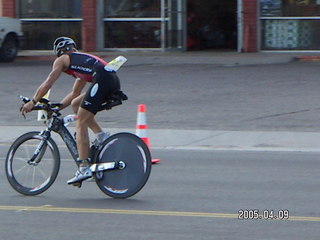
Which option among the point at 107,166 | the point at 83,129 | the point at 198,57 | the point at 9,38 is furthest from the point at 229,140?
the point at 9,38

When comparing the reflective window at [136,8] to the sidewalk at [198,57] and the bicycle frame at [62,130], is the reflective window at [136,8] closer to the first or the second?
the sidewalk at [198,57]

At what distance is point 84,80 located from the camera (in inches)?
350

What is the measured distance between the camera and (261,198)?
Result: 28.8 ft

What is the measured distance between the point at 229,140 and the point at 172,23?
14080 millimetres

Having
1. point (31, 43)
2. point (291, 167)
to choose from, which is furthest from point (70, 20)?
point (291, 167)

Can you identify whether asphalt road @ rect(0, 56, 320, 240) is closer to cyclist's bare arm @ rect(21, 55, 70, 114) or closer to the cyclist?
the cyclist

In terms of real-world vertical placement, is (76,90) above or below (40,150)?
above

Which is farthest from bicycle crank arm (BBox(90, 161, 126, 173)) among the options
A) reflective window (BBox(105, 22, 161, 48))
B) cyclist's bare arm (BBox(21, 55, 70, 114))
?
reflective window (BBox(105, 22, 161, 48))

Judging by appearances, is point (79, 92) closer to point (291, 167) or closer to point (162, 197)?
point (162, 197)

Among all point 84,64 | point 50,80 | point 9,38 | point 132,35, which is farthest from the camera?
point 132,35

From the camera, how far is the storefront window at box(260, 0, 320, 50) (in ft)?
84.1

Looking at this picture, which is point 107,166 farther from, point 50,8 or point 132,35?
point 50,8

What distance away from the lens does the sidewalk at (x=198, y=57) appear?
2420 centimetres

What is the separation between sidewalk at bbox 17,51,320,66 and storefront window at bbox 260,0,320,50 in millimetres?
485
